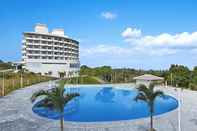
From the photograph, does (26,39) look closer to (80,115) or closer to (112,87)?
(112,87)

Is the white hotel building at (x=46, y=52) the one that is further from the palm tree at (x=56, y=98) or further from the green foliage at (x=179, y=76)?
the palm tree at (x=56, y=98)

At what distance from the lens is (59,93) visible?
10.8 metres

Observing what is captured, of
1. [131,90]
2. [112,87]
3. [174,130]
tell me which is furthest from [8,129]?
[112,87]

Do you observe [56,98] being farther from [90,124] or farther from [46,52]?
[46,52]

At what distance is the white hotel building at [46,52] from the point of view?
65000 mm

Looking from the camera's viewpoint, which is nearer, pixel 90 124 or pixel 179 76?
pixel 90 124

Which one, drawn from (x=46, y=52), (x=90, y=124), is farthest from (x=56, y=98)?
(x=46, y=52)

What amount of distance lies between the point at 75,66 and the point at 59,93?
6771 cm

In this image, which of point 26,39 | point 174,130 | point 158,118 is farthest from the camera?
point 26,39

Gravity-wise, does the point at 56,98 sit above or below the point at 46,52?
below

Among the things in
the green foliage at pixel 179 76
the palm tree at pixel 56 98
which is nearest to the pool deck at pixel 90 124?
the palm tree at pixel 56 98

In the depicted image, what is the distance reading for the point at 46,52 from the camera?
67.4m

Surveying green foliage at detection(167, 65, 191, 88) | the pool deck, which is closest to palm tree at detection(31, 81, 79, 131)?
the pool deck

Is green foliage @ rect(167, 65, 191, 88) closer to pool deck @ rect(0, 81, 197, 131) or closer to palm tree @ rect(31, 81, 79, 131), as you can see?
pool deck @ rect(0, 81, 197, 131)
